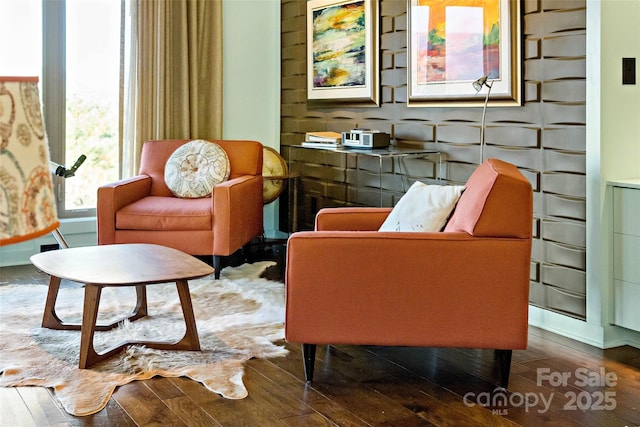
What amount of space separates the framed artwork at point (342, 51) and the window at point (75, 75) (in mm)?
1469

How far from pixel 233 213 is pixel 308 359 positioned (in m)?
1.88

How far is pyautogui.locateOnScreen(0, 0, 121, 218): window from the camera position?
17.0ft

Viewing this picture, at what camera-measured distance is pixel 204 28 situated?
19.1 ft

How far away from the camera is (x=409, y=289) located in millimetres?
2730

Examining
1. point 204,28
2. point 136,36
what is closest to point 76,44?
point 136,36

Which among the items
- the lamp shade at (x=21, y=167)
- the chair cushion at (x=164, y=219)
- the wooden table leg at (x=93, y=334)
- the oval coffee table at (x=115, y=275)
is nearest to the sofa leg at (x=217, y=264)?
the chair cushion at (x=164, y=219)

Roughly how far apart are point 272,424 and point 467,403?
0.71 meters

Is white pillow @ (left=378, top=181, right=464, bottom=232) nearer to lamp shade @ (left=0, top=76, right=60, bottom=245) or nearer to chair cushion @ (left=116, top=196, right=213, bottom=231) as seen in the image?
chair cushion @ (left=116, top=196, right=213, bottom=231)

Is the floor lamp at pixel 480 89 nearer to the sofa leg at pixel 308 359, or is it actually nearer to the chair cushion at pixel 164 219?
the sofa leg at pixel 308 359

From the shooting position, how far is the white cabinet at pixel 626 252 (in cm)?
322

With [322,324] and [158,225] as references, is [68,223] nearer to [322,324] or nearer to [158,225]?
[158,225]

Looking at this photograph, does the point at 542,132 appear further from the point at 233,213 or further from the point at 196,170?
the point at 196,170

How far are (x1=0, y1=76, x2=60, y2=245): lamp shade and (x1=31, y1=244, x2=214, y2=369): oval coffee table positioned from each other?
2.01 m

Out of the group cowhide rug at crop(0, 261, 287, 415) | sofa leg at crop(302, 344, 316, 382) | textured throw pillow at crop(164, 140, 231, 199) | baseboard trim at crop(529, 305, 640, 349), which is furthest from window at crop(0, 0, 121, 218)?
baseboard trim at crop(529, 305, 640, 349)
